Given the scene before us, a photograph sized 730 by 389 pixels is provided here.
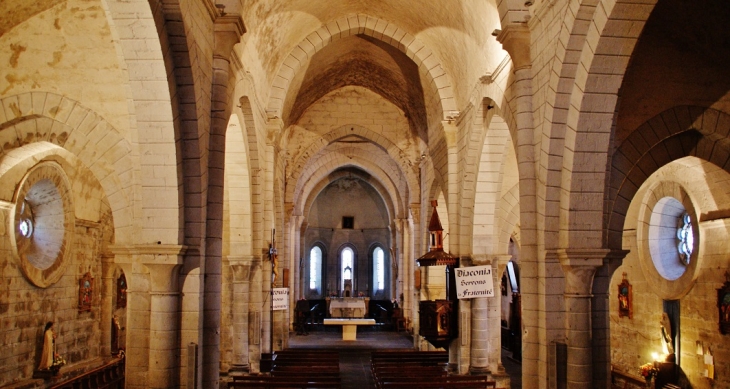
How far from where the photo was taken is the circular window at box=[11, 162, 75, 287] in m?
12.5

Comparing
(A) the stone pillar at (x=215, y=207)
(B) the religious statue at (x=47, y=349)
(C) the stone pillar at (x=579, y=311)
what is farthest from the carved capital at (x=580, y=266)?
(B) the religious statue at (x=47, y=349)

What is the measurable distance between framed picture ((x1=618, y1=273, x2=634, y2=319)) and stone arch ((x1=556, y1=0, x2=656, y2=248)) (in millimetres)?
7045

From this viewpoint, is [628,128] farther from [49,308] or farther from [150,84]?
[49,308]

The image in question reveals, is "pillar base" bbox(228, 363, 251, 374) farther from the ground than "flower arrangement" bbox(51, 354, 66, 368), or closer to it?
closer to it

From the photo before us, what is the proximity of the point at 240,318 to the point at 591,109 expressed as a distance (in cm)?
864

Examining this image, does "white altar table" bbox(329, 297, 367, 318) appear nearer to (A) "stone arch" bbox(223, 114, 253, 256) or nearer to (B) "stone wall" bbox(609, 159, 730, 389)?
(B) "stone wall" bbox(609, 159, 730, 389)

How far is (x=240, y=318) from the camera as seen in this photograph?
45.3 feet

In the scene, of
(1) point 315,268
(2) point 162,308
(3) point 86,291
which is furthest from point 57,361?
(1) point 315,268

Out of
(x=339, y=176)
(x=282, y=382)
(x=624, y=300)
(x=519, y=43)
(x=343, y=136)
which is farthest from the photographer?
(x=339, y=176)

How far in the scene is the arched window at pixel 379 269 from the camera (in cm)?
3681

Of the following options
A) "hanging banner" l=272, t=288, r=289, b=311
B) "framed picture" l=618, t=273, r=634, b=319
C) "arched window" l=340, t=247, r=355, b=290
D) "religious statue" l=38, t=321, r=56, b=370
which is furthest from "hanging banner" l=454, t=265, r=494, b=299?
"arched window" l=340, t=247, r=355, b=290

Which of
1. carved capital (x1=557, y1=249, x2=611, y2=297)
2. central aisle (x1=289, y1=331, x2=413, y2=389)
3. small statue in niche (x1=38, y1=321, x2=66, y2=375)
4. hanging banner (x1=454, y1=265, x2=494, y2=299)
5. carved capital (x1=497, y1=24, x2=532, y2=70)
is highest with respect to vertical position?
carved capital (x1=497, y1=24, x2=532, y2=70)

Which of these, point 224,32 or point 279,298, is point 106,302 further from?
point 224,32

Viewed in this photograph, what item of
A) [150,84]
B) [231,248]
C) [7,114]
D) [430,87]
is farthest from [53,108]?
[430,87]
